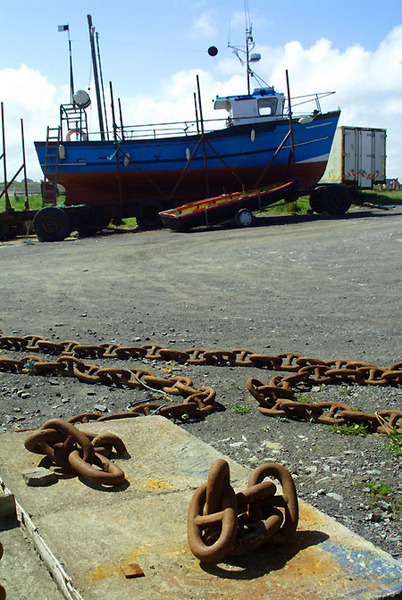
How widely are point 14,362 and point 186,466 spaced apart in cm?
300

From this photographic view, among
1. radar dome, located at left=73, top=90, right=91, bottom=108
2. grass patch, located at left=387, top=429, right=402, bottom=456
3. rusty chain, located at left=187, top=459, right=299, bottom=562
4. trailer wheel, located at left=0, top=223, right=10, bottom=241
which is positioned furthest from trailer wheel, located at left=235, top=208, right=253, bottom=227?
rusty chain, located at left=187, top=459, right=299, bottom=562

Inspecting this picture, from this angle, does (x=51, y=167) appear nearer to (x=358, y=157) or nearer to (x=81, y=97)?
(x=81, y=97)

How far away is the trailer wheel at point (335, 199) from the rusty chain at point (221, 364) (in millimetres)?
16629

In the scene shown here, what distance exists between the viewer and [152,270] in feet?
40.6

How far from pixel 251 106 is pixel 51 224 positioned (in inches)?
356

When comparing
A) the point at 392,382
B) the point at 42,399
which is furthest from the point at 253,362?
the point at 42,399

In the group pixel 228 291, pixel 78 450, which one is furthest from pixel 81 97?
pixel 78 450

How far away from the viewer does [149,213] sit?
75.4 feet

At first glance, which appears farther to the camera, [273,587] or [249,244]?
[249,244]

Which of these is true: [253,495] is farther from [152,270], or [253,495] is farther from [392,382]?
[152,270]

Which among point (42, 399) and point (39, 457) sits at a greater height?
point (39, 457)

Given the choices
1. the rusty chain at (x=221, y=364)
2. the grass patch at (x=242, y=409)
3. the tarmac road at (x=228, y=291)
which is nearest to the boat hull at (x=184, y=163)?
the tarmac road at (x=228, y=291)

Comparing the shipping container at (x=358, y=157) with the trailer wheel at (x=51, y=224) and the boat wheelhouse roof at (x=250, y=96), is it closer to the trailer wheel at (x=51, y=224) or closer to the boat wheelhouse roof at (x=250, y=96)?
the boat wheelhouse roof at (x=250, y=96)

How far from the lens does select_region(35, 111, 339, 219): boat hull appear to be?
2325 cm
